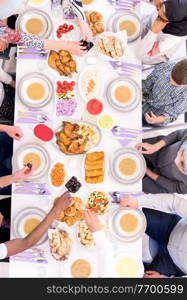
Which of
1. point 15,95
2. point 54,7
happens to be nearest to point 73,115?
point 15,95

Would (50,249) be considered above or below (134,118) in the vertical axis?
below

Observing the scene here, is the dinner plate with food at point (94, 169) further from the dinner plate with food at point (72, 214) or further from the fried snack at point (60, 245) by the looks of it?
the fried snack at point (60, 245)

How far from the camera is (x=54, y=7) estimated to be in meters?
2.72

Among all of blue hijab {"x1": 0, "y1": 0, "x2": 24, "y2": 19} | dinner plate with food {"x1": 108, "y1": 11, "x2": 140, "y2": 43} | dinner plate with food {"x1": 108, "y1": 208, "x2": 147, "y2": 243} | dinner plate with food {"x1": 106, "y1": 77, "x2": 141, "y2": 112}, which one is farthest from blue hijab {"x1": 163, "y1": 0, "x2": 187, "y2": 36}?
dinner plate with food {"x1": 108, "y1": 208, "x2": 147, "y2": 243}

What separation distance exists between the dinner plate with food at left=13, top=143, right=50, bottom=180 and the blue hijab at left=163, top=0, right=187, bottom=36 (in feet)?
3.81

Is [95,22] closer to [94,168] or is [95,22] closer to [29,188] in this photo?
[94,168]

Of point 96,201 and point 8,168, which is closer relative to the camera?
point 96,201

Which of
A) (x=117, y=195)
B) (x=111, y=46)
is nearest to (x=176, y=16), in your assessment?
(x=111, y=46)

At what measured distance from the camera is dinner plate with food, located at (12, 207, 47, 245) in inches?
97.7

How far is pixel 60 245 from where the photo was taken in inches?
96.3

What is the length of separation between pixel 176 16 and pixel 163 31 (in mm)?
226

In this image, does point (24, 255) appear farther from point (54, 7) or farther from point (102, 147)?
point (54, 7)

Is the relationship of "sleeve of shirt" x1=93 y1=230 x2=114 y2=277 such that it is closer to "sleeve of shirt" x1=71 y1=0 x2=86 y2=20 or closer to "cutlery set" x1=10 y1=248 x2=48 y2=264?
"cutlery set" x1=10 y1=248 x2=48 y2=264

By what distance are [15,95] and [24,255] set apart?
3.24ft
